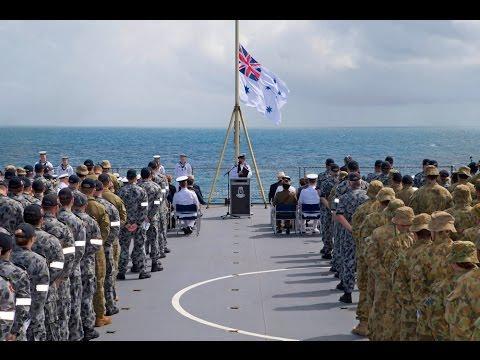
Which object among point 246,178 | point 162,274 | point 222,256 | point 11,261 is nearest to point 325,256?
point 222,256

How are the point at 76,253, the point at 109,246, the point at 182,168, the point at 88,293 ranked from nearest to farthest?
the point at 76,253 → the point at 88,293 → the point at 109,246 → the point at 182,168

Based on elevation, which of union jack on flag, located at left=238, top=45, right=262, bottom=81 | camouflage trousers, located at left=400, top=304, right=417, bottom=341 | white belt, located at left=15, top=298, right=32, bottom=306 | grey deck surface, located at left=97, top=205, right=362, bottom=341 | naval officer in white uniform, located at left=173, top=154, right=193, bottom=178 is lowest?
grey deck surface, located at left=97, top=205, right=362, bottom=341

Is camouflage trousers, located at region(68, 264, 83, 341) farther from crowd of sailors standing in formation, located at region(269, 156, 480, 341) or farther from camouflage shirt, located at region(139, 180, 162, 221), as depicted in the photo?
camouflage shirt, located at region(139, 180, 162, 221)

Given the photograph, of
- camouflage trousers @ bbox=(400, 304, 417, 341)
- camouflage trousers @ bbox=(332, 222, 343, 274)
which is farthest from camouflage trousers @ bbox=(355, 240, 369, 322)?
camouflage trousers @ bbox=(400, 304, 417, 341)

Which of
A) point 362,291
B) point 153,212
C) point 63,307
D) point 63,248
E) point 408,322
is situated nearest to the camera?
point 408,322

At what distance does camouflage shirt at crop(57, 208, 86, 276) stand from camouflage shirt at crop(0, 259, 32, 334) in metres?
2.43

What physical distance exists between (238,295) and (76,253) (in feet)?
14.6

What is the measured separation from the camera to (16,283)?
6898 millimetres

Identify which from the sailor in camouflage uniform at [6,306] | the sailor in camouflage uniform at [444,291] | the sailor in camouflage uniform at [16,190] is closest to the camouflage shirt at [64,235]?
the sailor in camouflage uniform at [6,306]

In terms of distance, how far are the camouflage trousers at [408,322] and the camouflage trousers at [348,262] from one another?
14.7ft

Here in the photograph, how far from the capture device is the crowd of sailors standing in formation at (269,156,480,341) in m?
6.40

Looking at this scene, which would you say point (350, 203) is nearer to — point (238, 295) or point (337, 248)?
point (337, 248)

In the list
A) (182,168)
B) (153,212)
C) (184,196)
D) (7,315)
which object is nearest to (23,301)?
(7,315)

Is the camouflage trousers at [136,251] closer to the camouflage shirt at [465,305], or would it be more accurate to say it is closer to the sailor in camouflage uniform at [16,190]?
the sailor in camouflage uniform at [16,190]
